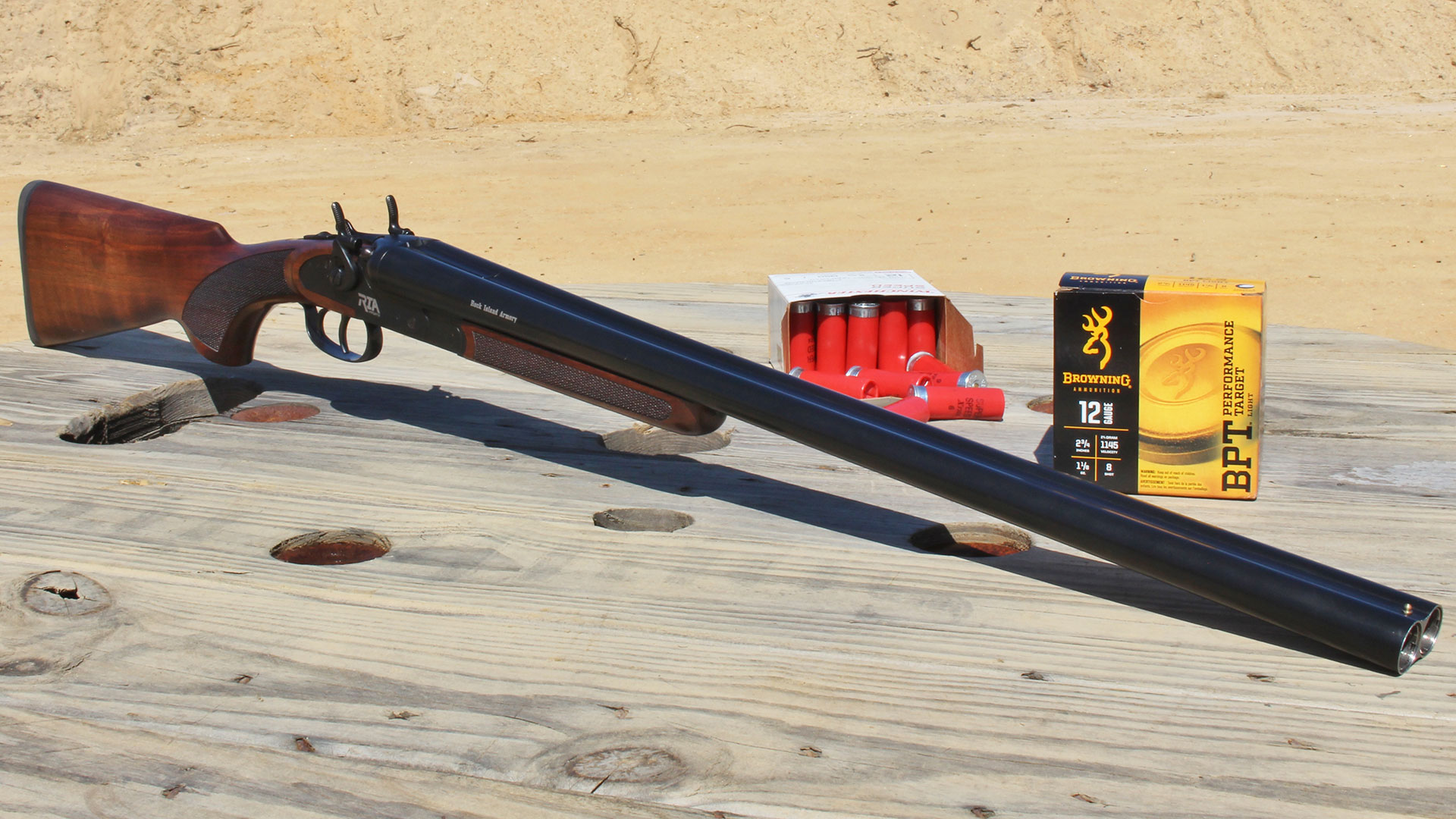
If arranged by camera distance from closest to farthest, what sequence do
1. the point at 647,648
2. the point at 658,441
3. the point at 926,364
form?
1. the point at 647,648
2. the point at 658,441
3. the point at 926,364

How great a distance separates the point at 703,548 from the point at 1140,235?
7.94 m

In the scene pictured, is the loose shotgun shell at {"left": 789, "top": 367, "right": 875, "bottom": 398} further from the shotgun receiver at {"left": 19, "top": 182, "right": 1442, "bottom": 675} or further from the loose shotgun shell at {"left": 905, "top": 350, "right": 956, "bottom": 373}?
the shotgun receiver at {"left": 19, "top": 182, "right": 1442, "bottom": 675}

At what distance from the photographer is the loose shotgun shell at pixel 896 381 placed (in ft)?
7.43

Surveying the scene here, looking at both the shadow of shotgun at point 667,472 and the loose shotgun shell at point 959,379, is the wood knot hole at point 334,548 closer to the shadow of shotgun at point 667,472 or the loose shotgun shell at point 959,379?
the shadow of shotgun at point 667,472

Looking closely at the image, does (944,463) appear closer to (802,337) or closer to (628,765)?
(628,765)

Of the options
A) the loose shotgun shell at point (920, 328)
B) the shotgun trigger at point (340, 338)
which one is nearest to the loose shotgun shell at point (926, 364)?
the loose shotgun shell at point (920, 328)

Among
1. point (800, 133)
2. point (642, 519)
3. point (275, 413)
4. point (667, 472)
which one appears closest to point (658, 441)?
point (667, 472)

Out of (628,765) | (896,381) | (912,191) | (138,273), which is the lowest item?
(628,765)

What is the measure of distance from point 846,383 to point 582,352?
671 mm

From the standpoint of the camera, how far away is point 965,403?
213cm

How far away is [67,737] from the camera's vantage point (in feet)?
3.42

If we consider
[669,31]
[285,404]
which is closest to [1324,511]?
[285,404]

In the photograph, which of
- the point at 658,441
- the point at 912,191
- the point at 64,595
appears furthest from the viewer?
the point at 912,191

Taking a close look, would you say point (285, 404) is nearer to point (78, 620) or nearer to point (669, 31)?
point (78, 620)
